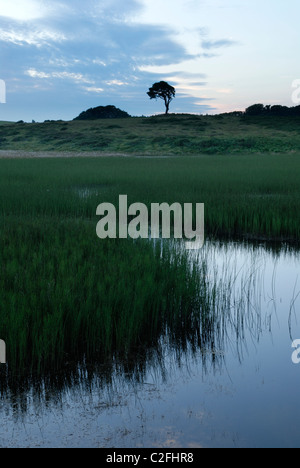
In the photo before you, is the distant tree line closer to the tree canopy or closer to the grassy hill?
the grassy hill

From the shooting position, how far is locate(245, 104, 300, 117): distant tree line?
83625 millimetres

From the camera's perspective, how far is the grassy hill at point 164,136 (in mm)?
53281

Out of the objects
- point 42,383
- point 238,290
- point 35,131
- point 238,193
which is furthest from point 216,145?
point 42,383

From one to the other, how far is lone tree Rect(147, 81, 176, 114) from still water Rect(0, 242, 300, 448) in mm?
95314

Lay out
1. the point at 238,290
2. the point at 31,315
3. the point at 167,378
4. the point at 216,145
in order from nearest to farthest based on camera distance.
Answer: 1. the point at 167,378
2. the point at 31,315
3. the point at 238,290
4. the point at 216,145

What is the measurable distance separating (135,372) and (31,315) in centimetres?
126

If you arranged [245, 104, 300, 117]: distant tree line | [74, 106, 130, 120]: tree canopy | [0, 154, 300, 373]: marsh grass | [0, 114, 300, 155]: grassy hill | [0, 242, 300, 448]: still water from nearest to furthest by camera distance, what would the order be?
[0, 242, 300, 448]: still water → [0, 154, 300, 373]: marsh grass → [0, 114, 300, 155]: grassy hill → [245, 104, 300, 117]: distant tree line → [74, 106, 130, 120]: tree canopy

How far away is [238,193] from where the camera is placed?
16.3m

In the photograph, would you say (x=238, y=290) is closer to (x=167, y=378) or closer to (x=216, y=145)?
(x=167, y=378)

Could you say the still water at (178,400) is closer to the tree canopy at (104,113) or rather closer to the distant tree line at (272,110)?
the distant tree line at (272,110)

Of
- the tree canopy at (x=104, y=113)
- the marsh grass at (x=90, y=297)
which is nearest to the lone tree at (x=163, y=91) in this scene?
the tree canopy at (x=104, y=113)

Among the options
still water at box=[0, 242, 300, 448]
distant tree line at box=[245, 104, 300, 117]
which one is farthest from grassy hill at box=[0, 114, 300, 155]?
still water at box=[0, 242, 300, 448]

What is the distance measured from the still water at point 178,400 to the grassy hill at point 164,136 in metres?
46.0

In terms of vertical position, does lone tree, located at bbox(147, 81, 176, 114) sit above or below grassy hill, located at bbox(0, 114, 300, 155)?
above
